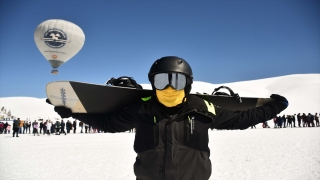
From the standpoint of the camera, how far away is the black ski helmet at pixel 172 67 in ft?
8.62

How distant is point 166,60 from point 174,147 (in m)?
0.86

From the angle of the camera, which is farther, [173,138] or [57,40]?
[57,40]

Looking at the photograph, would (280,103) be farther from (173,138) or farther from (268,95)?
(268,95)

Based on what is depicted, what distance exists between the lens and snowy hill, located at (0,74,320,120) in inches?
2165

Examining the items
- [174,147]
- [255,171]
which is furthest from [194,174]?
[255,171]

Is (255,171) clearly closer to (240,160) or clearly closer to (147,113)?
(240,160)

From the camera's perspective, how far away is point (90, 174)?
22.6ft

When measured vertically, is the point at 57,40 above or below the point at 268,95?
above

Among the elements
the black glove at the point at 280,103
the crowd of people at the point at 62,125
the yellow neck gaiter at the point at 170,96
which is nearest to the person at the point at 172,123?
the yellow neck gaiter at the point at 170,96

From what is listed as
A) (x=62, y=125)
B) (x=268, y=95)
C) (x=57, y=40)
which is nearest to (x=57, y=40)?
(x=57, y=40)

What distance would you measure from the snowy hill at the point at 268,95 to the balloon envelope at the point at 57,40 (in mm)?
27654

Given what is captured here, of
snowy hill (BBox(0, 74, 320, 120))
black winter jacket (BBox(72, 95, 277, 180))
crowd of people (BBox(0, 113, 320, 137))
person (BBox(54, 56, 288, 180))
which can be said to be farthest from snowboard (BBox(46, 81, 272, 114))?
snowy hill (BBox(0, 74, 320, 120))

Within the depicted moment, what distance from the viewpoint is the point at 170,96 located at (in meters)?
2.62

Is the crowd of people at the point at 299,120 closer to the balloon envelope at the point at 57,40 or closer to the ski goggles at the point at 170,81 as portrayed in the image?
the balloon envelope at the point at 57,40
